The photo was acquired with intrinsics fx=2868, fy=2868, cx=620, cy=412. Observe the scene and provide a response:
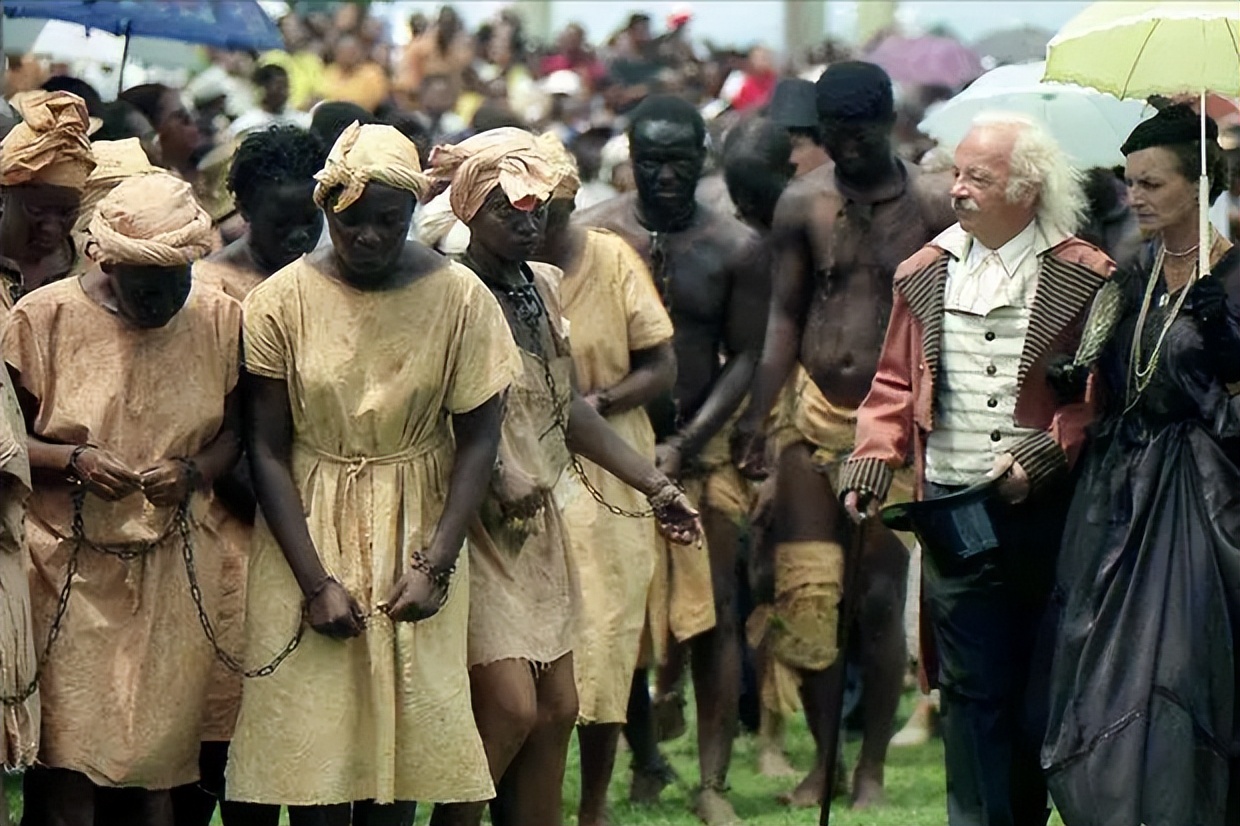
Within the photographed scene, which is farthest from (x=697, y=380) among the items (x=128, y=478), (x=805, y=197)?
(x=128, y=478)

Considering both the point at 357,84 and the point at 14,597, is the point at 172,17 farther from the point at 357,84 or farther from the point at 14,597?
the point at 357,84

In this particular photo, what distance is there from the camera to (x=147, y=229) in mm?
7410

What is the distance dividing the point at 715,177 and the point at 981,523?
160 inches

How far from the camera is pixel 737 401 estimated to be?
10477 mm

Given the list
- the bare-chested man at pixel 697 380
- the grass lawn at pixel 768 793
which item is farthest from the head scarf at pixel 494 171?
the grass lawn at pixel 768 793

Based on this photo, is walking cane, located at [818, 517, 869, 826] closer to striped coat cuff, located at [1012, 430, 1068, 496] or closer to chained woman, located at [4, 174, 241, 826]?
striped coat cuff, located at [1012, 430, 1068, 496]

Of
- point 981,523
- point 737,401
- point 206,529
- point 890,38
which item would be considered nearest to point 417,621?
point 206,529

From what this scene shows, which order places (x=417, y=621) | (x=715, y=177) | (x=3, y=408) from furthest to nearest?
(x=715, y=177) → (x=417, y=621) → (x=3, y=408)

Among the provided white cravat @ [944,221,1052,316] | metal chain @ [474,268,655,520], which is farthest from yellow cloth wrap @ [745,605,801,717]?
metal chain @ [474,268,655,520]

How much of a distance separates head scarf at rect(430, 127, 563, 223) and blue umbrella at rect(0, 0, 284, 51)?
226 inches

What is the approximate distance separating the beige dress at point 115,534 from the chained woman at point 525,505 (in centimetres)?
83

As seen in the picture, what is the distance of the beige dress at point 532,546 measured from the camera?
7.90 meters

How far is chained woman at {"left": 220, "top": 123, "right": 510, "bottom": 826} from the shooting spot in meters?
7.43

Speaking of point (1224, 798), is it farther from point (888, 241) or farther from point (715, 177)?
point (715, 177)
